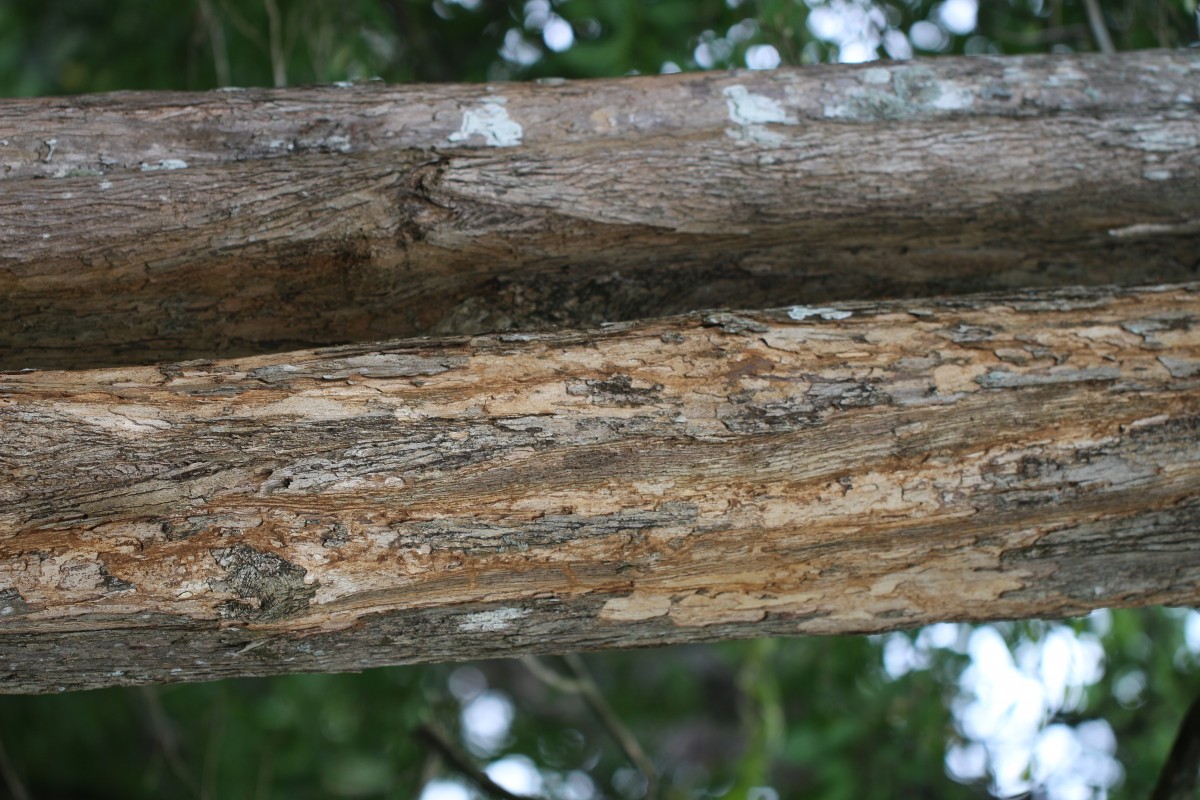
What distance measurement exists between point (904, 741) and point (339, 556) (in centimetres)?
241

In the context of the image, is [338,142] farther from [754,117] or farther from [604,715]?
[604,715]

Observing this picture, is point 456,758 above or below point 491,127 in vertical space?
below

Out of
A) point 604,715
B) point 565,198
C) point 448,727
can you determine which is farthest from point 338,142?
point 448,727

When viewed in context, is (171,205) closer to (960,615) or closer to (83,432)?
(83,432)

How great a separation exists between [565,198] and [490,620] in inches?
26.9

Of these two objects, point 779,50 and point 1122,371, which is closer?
point 1122,371

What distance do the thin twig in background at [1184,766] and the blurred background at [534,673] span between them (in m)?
0.79

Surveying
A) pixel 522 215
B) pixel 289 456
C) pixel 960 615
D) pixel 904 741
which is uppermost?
pixel 522 215

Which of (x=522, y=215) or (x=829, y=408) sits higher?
(x=522, y=215)

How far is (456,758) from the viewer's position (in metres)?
2.91

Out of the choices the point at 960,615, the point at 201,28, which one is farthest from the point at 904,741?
the point at 201,28

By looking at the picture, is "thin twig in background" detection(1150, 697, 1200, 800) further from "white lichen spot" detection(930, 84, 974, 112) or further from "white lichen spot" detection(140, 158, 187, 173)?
"white lichen spot" detection(140, 158, 187, 173)

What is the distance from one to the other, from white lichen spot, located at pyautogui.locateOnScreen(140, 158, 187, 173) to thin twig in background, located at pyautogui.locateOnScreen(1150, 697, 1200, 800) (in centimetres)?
213

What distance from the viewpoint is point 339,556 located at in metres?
1.34
